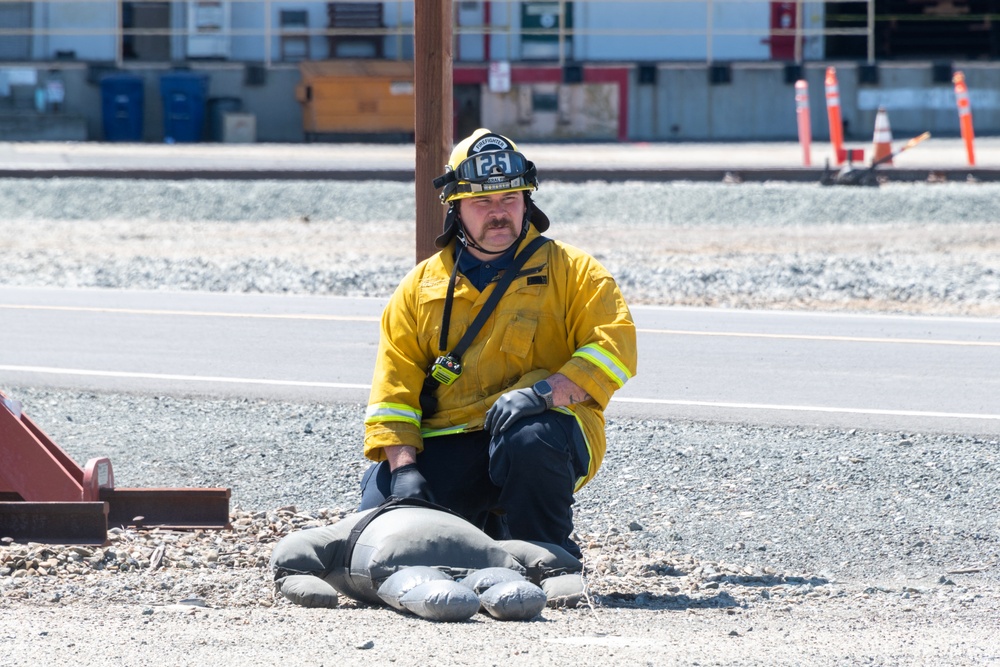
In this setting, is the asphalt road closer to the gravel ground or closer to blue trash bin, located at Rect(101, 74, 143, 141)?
the gravel ground

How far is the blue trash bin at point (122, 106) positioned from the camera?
90.4 feet

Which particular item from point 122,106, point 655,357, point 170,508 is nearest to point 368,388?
point 655,357

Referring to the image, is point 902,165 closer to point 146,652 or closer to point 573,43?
point 573,43

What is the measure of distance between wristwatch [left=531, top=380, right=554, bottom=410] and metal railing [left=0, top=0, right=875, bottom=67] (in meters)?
23.6

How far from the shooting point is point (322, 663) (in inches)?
155

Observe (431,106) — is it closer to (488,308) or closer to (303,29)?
(488,308)

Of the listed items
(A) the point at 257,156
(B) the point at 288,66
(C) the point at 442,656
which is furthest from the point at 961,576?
(B) the point at 288,66

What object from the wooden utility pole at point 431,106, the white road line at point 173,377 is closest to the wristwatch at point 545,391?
the wooden utility pole at point 431,106

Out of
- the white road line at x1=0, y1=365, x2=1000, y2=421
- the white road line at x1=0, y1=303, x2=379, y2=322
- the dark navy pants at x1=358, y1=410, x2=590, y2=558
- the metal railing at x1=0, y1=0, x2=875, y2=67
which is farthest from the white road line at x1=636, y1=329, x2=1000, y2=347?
the metal railing at x1=0, y1=0, x2=875, y2=67

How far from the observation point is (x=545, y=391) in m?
4.85

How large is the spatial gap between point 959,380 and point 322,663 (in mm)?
6579

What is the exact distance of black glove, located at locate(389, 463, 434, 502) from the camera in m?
4.93

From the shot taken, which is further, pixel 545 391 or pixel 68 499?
pixel 68 499

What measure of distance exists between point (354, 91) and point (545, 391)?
23249 millimetres
